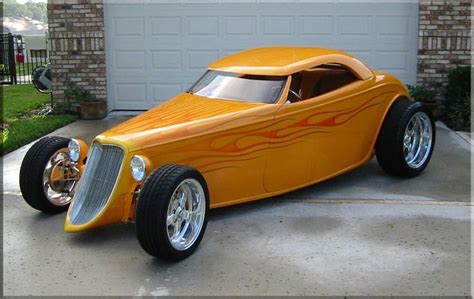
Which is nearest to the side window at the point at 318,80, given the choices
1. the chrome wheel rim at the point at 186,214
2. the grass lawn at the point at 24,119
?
the chrome wheel rim at the point at 186,214

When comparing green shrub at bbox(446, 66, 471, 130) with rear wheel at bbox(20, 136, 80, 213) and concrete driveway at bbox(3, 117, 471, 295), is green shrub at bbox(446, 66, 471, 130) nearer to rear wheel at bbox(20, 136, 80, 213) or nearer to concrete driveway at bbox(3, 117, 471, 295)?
concrete driveway at bbox(3, 117, 471, 295)

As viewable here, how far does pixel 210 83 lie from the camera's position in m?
6.46

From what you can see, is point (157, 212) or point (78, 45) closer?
point (157, 212)

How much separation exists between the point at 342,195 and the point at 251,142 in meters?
1.35

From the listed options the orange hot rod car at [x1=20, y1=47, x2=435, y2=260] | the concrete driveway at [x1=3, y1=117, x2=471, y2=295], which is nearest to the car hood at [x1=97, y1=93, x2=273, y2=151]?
the orange hot rod car at [x1=20, y1=47, x2=435, y2=260]

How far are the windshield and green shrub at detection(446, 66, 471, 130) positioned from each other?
4603 mm

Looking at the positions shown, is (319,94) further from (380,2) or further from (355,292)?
(380,2)

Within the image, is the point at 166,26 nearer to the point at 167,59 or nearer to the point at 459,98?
the point at 167,59

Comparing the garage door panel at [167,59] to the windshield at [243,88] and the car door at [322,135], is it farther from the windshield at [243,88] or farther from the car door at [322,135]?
the car door at [322,135]

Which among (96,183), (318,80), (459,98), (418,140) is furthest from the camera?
(459,98)

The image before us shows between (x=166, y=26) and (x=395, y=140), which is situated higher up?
(x=166, y=26)

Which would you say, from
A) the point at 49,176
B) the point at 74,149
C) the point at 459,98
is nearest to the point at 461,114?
the point at 459,98

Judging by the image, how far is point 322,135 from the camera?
242 inches

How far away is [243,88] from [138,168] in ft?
5.59
